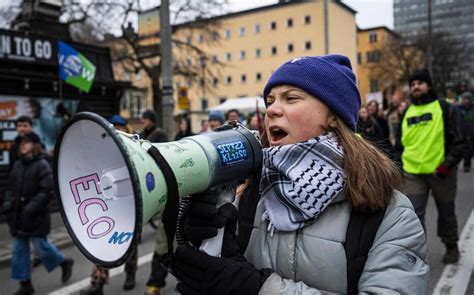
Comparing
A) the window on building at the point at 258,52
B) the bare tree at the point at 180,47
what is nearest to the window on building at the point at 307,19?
the window on building at the point at 258,52

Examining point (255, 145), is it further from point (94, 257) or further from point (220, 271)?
point (94, 257)

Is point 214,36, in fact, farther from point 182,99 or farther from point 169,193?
point 169,193

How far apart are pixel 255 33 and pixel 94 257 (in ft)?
206

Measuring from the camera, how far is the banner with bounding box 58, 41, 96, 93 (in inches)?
328

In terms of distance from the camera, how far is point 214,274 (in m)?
1.31

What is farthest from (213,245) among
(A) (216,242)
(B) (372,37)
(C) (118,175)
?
(B) (372,37)

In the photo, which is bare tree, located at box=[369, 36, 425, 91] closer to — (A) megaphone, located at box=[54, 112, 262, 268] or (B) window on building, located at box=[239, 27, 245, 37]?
(B) window on building, located at box=[239, 27, 245, 37]

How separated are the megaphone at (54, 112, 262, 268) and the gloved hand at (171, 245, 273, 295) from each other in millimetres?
212

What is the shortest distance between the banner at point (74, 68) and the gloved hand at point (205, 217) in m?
7.68

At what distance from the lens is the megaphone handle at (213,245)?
4.44ft

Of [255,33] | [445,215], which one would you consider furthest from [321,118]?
[255,33]

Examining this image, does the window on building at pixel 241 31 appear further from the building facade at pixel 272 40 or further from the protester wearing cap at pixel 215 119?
the protester wearing cap at pixel 215 119

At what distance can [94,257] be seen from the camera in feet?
4.02

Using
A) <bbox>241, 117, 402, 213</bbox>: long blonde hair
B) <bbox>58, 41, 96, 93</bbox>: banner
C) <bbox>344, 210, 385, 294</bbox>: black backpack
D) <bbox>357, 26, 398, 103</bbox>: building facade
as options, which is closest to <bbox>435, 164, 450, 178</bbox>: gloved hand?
<bbox>241, 117, 402, 213</bbox>: long blonde hair
